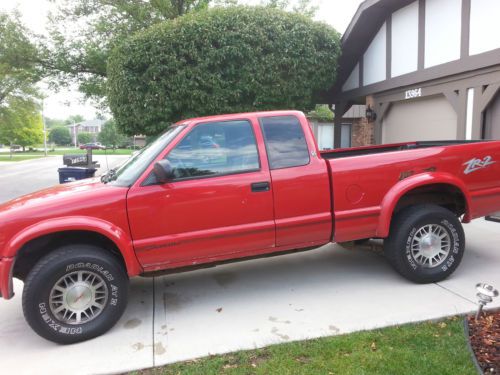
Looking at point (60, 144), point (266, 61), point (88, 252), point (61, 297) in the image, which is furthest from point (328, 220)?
point (60, 144)

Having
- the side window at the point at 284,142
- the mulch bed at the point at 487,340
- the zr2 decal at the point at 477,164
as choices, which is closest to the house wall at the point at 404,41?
the zr2 decal at the point at 477,164

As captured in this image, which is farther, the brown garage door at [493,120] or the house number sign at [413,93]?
the house number sign at [413,93]

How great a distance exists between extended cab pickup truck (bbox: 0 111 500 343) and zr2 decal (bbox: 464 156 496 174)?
12 mm

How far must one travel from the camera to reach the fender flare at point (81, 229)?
3344 millimetres

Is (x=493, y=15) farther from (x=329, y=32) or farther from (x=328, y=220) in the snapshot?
(x=328, y=220)

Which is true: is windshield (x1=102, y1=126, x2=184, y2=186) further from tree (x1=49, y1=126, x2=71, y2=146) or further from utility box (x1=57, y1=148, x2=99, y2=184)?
tree (x1=49, y1=126, x2=71, y2=146)

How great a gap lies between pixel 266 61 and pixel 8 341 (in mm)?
7905

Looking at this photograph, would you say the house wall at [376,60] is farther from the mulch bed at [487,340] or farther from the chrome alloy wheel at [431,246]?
the mulch bed at [487,340]

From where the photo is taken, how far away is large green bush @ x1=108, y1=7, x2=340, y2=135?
9.34 meters

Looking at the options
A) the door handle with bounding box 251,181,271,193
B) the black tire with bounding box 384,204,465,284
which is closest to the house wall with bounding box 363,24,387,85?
the black tire with bounding box 384,204,465,284

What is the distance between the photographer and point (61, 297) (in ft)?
11.5

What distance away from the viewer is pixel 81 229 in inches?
137

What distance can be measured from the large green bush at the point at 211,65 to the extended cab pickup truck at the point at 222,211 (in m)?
5.59

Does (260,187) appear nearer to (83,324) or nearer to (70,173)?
(83,324)
